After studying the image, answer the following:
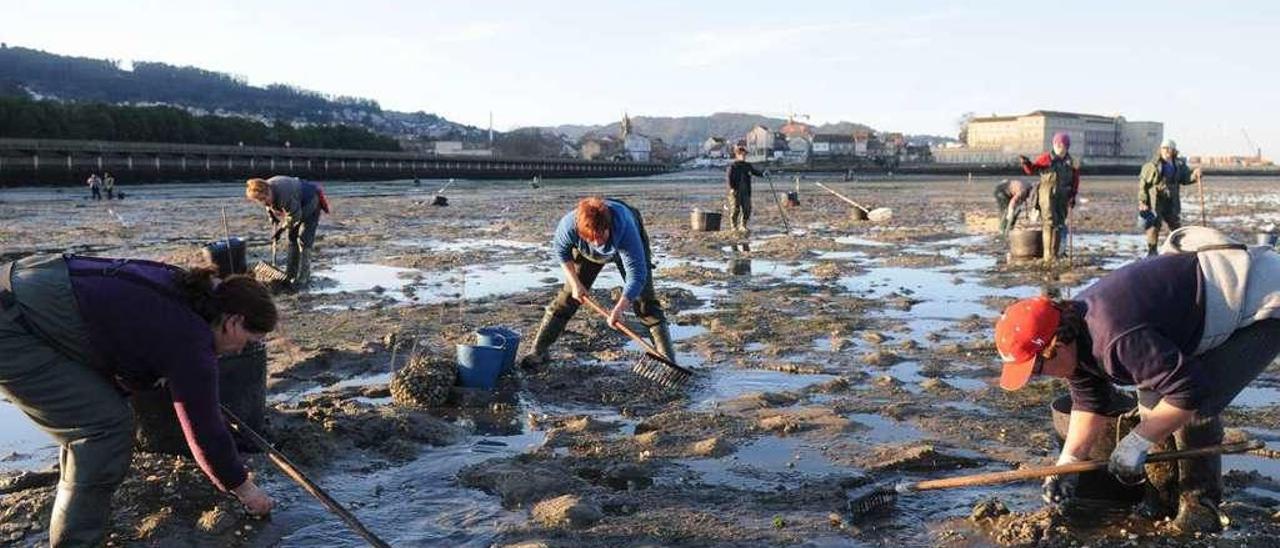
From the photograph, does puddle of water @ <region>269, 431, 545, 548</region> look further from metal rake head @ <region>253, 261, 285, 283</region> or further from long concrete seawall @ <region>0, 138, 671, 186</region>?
long concrete seawall @ <region>0, 138, 671, 186</region>

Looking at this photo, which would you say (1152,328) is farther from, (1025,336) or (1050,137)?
(1050,137)

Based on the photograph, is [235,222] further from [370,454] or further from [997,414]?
[997,414]

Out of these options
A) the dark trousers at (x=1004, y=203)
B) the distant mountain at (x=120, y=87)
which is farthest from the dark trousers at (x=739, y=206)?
the distant mountain at (x=120, y=87)

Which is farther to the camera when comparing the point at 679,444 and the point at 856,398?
the point at 856,398

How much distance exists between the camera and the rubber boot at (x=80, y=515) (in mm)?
3533

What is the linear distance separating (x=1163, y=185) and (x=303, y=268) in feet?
37.8

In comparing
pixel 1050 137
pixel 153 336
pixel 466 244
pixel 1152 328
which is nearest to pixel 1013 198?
pixel 466 244

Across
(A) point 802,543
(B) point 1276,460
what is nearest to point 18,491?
(A) point 802,543

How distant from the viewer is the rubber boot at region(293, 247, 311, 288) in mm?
11430

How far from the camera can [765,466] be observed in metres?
5.21

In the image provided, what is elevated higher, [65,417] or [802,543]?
[65,417]

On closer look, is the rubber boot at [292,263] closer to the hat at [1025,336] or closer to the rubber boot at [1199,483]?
the hat at [1025,336]

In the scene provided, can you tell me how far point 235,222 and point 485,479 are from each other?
64.6 ft

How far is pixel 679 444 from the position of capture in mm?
5574
